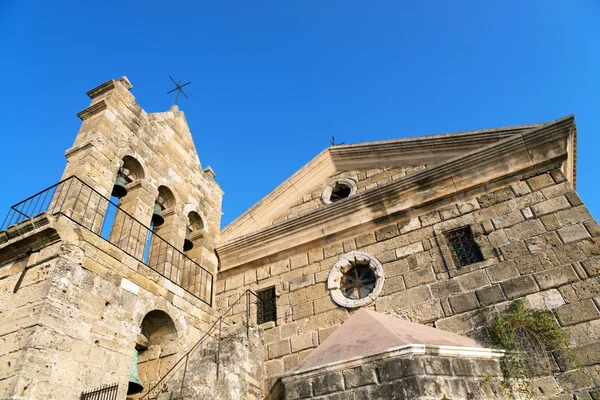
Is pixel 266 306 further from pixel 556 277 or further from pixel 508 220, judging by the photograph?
pixel 556 277

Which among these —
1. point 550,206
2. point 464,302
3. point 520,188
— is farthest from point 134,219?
point 550,206

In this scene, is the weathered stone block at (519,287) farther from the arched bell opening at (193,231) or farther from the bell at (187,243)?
the bell at (187,243)

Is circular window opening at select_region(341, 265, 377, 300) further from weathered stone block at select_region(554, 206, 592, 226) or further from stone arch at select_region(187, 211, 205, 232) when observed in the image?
stone arch at select_region(187, 211, 205, 232)

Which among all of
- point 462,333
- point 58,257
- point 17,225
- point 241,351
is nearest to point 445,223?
point 462,333

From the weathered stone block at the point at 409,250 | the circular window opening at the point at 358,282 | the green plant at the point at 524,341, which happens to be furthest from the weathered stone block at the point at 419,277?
the green plant at the point at 524,341

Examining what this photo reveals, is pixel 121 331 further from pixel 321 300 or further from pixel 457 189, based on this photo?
pixel 457 189

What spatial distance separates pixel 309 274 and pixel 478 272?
2.74 metres

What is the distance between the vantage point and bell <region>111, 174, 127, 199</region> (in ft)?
22.6

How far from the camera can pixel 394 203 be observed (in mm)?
6867

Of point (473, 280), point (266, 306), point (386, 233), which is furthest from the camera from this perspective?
point (266, 306)

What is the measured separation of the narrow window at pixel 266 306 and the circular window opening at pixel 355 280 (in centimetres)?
116

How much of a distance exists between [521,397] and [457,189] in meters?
3.10

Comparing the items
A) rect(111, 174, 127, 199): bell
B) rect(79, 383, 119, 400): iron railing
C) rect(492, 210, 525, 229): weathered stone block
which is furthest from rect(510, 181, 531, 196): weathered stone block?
rect(111, 174, 127, 199): bell

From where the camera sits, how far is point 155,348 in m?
6.24
